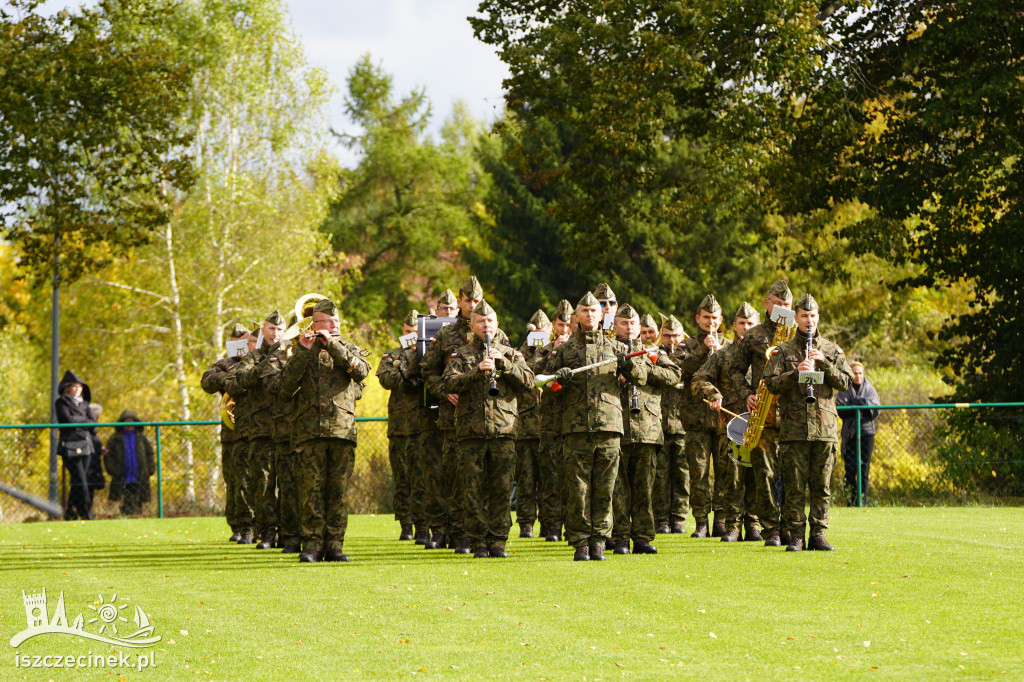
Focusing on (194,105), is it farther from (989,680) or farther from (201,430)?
(989,680)

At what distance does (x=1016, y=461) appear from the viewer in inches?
798

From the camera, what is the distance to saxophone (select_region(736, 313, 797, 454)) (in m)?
12.9

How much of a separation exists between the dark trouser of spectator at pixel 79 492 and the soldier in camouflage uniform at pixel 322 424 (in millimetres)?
10143

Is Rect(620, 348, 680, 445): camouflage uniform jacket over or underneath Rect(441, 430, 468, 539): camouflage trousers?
over

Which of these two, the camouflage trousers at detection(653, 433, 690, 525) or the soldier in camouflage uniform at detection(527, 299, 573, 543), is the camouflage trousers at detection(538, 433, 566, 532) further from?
the camouflage trousers at detection(653, 433, 690, 525)

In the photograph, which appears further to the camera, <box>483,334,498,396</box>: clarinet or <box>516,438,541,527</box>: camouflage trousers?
<box>516,438,541,527</box>: camouflage trousers

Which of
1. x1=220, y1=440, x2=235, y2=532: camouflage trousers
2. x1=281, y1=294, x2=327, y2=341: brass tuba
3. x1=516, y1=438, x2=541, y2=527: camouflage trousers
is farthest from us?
x1=516, y1=438, x2=541, y2=527: camouflage trousers

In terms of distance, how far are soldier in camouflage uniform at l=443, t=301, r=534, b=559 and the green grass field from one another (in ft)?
1.15

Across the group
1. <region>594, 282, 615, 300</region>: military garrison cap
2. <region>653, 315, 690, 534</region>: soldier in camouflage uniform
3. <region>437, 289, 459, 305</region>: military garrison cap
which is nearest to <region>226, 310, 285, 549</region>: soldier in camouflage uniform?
<region>437, 289, 459, 305</region>: military garrison cap

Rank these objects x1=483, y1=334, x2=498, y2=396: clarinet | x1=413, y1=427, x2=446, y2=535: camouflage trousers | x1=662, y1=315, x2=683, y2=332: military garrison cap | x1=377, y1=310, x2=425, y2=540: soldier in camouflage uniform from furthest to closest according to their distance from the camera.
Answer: x1=662, y1=315, x2=683, y2=332: military garrison cap < x1=377, y1=310, x2=425, y2=540: soldier in camouflage uniform < x1=413, y1=427, x2=446, y2=535: camouflage trousers < x1=483, y1=334, x2=498, y2=396: clarinet

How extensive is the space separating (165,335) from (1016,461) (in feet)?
76.5

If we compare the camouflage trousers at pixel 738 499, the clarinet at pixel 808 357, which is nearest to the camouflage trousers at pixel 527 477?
the camouflage trousers at pixel 738 499

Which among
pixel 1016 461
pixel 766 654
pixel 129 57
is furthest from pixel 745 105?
pixel 766 654

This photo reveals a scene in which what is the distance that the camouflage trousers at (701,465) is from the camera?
14.4 metres
